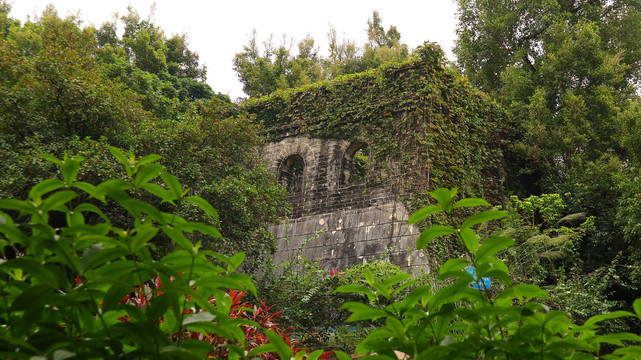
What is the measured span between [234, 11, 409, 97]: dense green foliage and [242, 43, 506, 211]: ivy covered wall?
357 inches

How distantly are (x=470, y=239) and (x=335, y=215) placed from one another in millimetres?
9666

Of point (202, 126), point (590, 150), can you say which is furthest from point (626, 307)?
point (202, 126)

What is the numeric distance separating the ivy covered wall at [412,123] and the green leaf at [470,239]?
28.8 ft

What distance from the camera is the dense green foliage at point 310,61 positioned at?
72.2 ft

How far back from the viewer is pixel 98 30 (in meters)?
23.8

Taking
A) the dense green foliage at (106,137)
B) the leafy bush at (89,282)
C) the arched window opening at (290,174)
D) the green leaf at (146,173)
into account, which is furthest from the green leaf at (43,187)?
the arched window opening at (290,174)

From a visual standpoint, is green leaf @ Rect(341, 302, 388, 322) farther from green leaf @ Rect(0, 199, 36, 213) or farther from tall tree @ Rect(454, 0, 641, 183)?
tall tree @ Rect(454, 0, 641, 183)

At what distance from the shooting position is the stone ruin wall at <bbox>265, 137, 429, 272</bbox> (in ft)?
32.4

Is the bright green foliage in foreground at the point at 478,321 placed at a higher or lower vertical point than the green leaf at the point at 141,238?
lower

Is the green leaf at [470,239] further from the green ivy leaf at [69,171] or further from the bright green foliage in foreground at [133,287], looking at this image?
the green ivy leaf at [69,171]

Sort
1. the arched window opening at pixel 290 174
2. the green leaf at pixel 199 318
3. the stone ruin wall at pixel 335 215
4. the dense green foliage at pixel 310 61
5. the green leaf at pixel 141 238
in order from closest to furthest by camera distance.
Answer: the green leaf at pixel 141 238
the green leaf at pixel 199 318
the stone ruin wall at pixel 335 215
the arched window opening at pixel 290 174
the dense green foliage at pixel 310 61

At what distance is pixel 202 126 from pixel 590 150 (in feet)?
26.6

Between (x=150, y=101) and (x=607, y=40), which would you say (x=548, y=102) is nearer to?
(x=607, y=40)

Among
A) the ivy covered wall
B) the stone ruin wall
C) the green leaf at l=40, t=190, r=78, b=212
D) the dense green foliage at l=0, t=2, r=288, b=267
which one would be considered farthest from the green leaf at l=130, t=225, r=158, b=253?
the ivy covered wall
